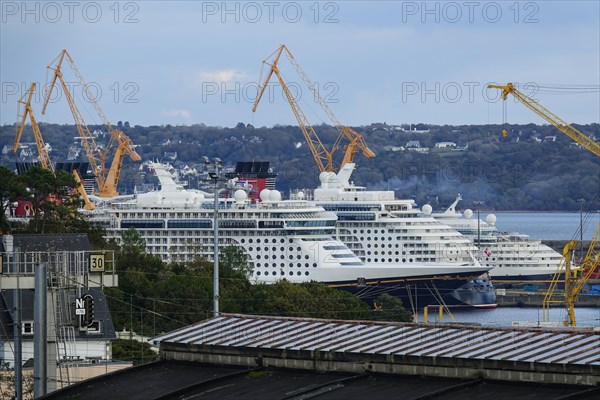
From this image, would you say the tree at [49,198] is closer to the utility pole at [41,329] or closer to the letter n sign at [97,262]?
the letter n sign at [97,262]

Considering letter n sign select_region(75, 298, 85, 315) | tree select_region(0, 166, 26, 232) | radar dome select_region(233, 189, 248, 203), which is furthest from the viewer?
radar dome select_region(233, 189, 248, 203)

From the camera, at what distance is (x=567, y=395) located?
90.8 ft

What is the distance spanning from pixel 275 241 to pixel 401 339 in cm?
8014

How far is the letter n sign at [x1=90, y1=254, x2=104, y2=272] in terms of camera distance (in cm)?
3688

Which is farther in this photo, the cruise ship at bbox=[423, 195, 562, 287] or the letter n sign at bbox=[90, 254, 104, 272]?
the cruise ship at bbox=[423, 195, 562, 287]

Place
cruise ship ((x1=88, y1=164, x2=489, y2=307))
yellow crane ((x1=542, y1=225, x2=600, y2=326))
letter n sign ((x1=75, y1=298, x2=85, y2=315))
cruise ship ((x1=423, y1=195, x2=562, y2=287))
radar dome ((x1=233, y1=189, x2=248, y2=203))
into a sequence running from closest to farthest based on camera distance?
letter n sign ((x1=75, y1=298, x2=85, y2=315)), yellow crane ((x1=542, y1=225, x2=600, y2=326)), cruise ship ((x1=88, y1=164, x2=489, y2=307)), radar dome ((x1=233, y1=189, x2=248, y2=203)), cruise ship ((x1=423, y1=195, x2=562, y2=287))

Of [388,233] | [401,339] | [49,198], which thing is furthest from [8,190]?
[401,339]

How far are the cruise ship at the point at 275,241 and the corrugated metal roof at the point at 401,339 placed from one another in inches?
2863

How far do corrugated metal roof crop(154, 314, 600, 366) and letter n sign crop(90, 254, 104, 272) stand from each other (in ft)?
9.64

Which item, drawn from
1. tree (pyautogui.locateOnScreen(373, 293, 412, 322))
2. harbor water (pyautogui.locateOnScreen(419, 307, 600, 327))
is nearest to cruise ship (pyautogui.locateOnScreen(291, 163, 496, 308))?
harbor water (pyautogui.locateOnScreen(419, 307, 600, 327))

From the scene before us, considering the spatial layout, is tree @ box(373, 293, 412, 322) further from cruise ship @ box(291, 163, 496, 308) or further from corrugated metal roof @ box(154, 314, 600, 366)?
corrugated metal roof @ box(154, 314, 600, 366)

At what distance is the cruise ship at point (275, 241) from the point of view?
109m

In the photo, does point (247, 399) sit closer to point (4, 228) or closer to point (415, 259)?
point (4, 228)

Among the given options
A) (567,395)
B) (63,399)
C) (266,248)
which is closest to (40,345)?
(63,399)
